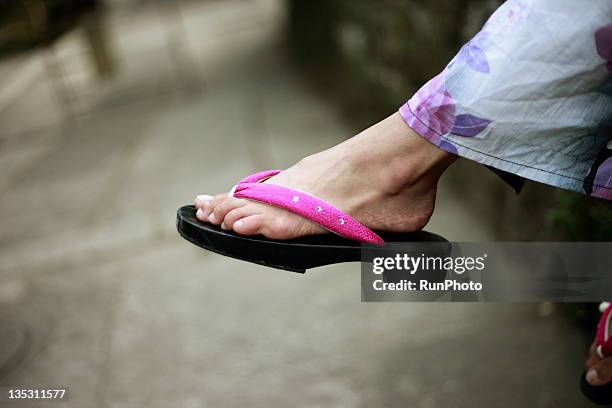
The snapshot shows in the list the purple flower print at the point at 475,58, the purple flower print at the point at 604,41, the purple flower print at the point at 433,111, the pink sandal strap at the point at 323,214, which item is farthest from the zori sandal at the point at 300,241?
the purple flower print at the point at 604,41

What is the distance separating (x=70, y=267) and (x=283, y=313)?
0.82m

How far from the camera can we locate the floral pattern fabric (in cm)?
78

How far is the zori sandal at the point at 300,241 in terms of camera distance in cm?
97

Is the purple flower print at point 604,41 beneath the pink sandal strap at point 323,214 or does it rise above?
above

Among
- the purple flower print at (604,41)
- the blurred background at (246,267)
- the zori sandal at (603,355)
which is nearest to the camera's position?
the purple flower print at (604,41)

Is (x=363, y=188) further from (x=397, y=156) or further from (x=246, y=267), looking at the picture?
(x=246, y=267)

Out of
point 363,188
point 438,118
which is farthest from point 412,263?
point 438,118

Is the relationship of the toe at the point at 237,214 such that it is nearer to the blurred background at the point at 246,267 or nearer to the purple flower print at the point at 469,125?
the purple flower print at the point at 469,125

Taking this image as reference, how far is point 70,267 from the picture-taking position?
1.97m

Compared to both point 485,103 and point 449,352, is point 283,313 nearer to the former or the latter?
point 449,352

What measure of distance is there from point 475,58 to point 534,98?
10 cm

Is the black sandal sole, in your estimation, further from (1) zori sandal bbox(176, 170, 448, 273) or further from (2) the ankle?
(2) the ankle

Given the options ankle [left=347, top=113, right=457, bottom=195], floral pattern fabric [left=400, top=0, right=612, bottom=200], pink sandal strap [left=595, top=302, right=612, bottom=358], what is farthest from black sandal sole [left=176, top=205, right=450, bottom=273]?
pink sandal strap [left=595, top=302, right=612, bottom=358]

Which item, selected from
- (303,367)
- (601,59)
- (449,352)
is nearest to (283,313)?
(303,367)
